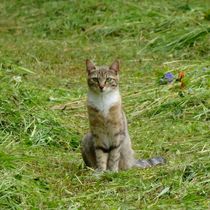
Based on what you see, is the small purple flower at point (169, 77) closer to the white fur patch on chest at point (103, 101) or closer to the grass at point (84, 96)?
the grass at point (84, 96)

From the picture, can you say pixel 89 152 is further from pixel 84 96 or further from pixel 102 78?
pixel 84 96

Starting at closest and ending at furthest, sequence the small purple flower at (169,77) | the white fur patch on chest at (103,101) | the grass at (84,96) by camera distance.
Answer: the grass at (84,96), the white fur patch on chest at (103,101), the small purple flower at (169,77)

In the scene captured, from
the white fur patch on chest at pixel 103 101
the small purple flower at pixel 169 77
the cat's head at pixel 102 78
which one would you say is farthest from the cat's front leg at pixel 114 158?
the small purple flower at pixel 169 77

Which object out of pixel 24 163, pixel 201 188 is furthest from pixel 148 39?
pixel 201 188

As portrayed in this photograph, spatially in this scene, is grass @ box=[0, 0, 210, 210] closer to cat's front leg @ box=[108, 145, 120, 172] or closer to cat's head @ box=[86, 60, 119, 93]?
cat's front leg @ box=[108, 145, 120, 172]

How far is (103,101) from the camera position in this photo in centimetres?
721

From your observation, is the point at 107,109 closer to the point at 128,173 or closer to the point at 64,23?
the point at 128,173

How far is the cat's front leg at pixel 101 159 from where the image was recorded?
23.7ft

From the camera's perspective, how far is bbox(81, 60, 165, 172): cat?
720 cm

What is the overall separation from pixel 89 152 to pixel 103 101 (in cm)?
45

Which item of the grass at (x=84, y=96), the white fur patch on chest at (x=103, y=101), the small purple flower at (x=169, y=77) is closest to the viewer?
the grass at (x=84, y=96)

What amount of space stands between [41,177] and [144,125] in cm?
217

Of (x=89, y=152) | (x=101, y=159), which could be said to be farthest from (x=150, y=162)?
(x=89, y=152)

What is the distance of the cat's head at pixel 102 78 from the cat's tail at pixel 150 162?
0.64 meters
